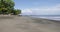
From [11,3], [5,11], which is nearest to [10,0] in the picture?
[11,3]

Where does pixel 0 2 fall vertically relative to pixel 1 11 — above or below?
above

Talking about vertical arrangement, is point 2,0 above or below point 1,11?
above

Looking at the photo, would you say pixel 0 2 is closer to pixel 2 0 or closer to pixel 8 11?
pixel 2 0

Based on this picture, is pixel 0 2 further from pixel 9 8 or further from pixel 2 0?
pixel 9 8

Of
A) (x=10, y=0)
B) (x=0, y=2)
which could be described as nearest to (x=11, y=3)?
(x=10, y=0)

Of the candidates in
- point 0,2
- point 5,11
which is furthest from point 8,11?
point 0,2

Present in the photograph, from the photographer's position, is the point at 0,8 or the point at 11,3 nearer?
the point at 0,8

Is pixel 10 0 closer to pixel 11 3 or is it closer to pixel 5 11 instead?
pixel 11 3

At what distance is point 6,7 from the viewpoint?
81.5 meters

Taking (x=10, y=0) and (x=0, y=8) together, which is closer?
(x=0, y=8)

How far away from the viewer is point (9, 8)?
83812 millimetres

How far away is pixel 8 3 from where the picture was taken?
81.5 metres

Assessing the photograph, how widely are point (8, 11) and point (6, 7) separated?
3.29 m

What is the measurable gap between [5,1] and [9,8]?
18.1 ft
